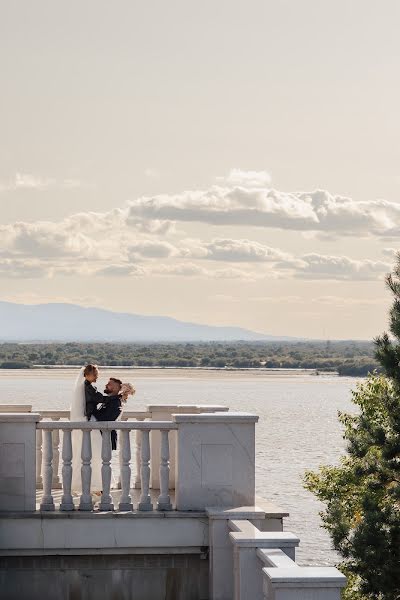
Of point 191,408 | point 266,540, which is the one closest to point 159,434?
point 191,408

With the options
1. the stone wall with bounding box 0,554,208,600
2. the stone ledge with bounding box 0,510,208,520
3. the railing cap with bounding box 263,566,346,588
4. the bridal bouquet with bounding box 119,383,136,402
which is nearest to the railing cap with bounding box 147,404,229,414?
the bridal bouquet with bounding box 119,383,136,402

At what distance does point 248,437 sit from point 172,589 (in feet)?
5.39

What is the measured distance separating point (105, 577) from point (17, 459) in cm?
142

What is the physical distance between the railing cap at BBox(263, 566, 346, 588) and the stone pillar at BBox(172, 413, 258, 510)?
3048mm

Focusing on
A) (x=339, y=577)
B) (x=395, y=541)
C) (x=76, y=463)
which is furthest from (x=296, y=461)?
(x=339, y=577)

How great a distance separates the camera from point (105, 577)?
1133 cm

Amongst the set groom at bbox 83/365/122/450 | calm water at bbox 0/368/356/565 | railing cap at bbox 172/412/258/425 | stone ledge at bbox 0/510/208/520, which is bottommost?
calm water at bbox 0/368/356/565

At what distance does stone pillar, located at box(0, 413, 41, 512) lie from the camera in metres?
11.3

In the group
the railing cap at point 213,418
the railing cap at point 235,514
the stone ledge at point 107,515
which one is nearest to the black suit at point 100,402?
the stone ledge at point 107,515

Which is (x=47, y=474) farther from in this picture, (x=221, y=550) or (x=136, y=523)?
(x=221, y=550)

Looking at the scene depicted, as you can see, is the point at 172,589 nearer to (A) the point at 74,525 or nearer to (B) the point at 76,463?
(A) the point at 74,525

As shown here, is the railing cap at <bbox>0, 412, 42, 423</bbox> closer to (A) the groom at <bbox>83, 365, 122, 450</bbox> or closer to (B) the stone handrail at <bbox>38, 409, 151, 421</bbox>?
(A) the groom at <bbox>83, 365, 122, 450</bbox>

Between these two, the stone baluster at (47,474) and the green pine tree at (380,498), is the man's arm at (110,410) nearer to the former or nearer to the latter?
the stone baluster at (47,474)

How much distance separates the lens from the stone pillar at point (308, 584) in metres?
8.20
